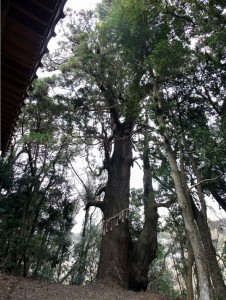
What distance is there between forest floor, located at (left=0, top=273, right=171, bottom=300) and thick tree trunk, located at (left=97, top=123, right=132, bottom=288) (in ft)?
2.01

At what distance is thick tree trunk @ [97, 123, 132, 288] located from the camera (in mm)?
7734

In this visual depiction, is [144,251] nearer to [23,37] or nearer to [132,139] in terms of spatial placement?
[132,139]

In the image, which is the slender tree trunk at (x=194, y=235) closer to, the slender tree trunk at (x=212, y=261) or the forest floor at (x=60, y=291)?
the forest floor at (x=60, y=291)

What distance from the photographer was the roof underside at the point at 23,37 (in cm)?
202

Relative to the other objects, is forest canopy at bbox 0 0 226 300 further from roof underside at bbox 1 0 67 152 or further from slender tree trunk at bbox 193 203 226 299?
roof underside at bbox 1 0 67 152

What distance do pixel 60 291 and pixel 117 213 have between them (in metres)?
3.06

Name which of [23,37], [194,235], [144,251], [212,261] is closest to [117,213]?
[144,251]

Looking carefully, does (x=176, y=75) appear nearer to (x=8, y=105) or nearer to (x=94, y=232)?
(x=8, y=105)

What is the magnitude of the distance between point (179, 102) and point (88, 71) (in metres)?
3.68

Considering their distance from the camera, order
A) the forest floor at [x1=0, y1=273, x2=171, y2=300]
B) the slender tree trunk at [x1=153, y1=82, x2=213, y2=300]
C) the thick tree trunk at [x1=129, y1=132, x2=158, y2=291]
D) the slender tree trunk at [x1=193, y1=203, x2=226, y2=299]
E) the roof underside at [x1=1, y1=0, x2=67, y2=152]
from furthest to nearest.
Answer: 1. the thick tree trunk at [x1=129, y1=132, x2=158, y2=291]
2. the slender tree trunk at [x1=193, y1=203, x2=226, y2=299]
3. the forest floor at [x1=0, y1=273, x2=171, y2=300]
4. the slender tree trunk at [x1=153, y1=82, x2=213, y2=300]
5. the roof underside at [x1=1, y1=0, x2=67, y2=152]

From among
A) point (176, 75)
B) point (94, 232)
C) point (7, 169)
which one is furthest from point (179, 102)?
point (94, 232)

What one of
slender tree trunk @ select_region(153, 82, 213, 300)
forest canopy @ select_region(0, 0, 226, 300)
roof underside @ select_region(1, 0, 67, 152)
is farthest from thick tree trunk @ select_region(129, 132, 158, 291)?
roof underside @ select_region(1, 0, 67, 152)

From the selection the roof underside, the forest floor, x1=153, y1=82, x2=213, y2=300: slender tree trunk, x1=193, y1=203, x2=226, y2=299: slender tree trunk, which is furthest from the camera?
x1=193, y1=203, x2=226, y2=299: slender tree trunk

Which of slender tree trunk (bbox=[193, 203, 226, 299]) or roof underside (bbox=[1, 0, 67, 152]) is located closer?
roof underside (bbox=[1, 0, 67, 152])
